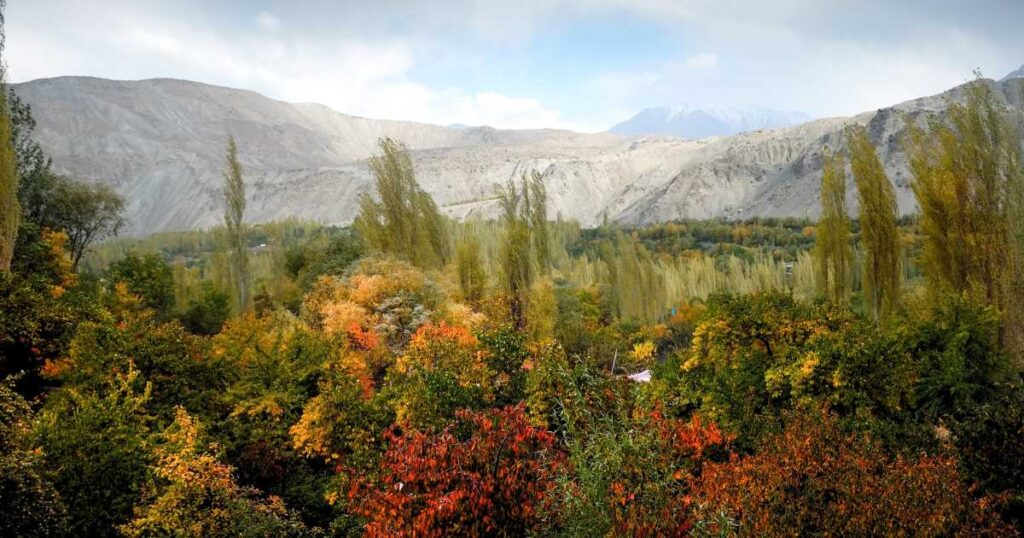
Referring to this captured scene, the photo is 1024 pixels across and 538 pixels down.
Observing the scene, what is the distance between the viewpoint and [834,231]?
2369cm

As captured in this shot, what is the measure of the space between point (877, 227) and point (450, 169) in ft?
414

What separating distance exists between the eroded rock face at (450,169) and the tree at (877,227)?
7940 cm

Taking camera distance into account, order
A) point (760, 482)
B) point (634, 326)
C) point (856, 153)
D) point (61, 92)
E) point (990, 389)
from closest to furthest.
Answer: point (760, 482)
point (990, 389)
point (856, 153)
point (634, 326)
point (61, 92)

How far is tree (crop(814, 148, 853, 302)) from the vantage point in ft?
75.7

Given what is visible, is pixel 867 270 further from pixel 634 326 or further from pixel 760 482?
pixel 634 326

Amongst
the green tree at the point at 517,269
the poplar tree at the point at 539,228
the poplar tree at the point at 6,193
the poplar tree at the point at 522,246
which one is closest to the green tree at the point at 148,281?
the poplar tree at the point at 6,193

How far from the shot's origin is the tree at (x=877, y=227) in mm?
20469

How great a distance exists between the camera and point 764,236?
3034 inches

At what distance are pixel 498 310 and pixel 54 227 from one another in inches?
919

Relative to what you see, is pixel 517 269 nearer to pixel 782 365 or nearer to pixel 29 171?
pixel 782 365

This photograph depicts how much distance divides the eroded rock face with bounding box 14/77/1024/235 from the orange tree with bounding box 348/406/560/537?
317ft

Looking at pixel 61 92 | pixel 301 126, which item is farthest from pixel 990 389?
pixel 301 126

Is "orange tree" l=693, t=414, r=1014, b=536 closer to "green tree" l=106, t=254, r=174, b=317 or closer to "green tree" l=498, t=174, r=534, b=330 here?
"green tree" l=498, t=174, r=534, b=330

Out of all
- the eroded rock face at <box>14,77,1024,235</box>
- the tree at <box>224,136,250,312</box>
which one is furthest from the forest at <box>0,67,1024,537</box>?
the eroded rock face at <box>14,77,1024,235</box>
